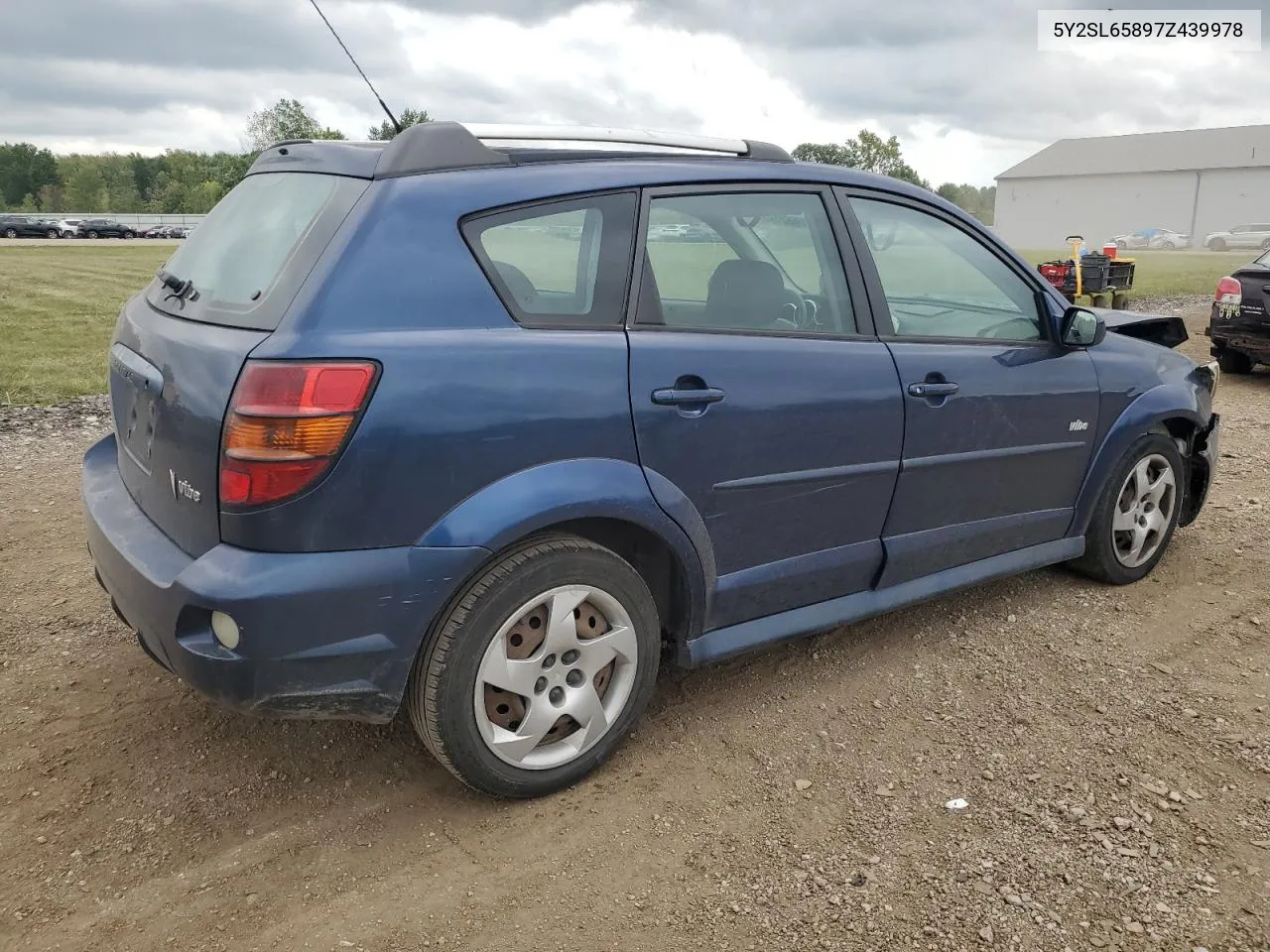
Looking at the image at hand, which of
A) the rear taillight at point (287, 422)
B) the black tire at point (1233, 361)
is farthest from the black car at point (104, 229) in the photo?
the rear taillight at point (287, 422)

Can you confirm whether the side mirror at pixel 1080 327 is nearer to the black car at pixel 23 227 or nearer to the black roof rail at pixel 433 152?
the black roof rail at pixel 433 152

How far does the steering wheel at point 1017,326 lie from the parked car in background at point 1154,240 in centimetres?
5819

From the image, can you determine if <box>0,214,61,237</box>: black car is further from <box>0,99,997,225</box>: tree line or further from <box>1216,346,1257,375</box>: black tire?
<box>1216,346,1257,375</box>: black tire

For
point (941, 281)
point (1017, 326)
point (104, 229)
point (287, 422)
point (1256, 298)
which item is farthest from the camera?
point (104, 229)

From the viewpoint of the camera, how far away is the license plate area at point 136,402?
8.83ft

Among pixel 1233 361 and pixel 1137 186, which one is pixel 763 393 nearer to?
pixel 1233 361

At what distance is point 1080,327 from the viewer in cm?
379

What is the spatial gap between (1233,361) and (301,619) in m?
11.0

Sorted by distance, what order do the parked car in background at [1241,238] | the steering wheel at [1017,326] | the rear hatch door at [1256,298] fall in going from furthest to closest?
1. the parked car in background at [1241,238]
2. the rear hatch door at [1256,298]
3. the steering wheel at [1017,326]

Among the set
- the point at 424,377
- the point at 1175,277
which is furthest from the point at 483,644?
the point at 1175,277

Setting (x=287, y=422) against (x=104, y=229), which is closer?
(x=287, y=422)

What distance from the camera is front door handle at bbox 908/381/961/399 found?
3322mm

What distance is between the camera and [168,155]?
312ft

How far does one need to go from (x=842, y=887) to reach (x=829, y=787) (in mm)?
446
